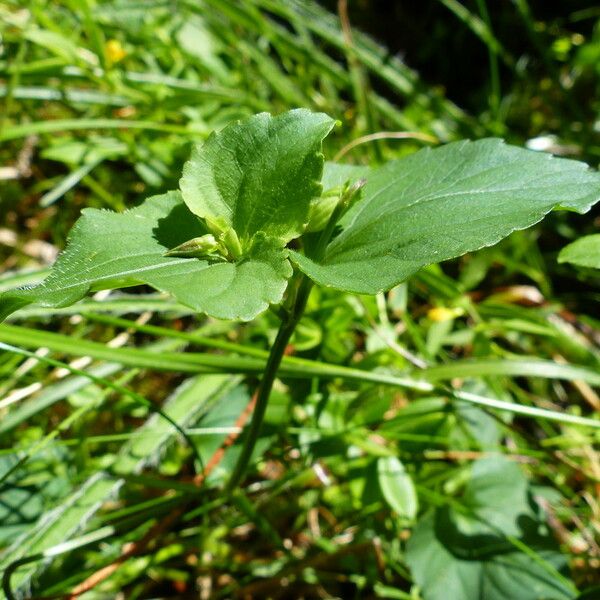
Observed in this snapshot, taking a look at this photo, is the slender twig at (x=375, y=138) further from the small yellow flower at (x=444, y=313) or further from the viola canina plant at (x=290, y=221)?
the viola canina plant at (x=290, y=221)

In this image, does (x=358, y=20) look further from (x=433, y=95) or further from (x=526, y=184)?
(x=526, y=184)

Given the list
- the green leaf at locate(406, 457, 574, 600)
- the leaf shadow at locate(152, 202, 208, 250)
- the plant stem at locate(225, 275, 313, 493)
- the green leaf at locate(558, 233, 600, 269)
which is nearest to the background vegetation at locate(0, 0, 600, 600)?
the green leaf at locate(406, 457, 574, 600)

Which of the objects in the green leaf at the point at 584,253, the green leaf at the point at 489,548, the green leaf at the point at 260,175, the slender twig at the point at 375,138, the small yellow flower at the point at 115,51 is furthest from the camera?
the small yellow flower at the point at 115,51

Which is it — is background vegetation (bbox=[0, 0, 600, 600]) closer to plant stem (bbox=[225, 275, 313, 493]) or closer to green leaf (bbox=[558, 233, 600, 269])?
plant stem (bbox=[225, 275, 313, 493])

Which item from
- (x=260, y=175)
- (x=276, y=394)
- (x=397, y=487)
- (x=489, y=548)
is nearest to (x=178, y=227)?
(x=260, y=175)

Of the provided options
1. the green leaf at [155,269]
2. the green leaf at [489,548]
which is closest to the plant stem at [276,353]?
the green leaf at [155,269]
